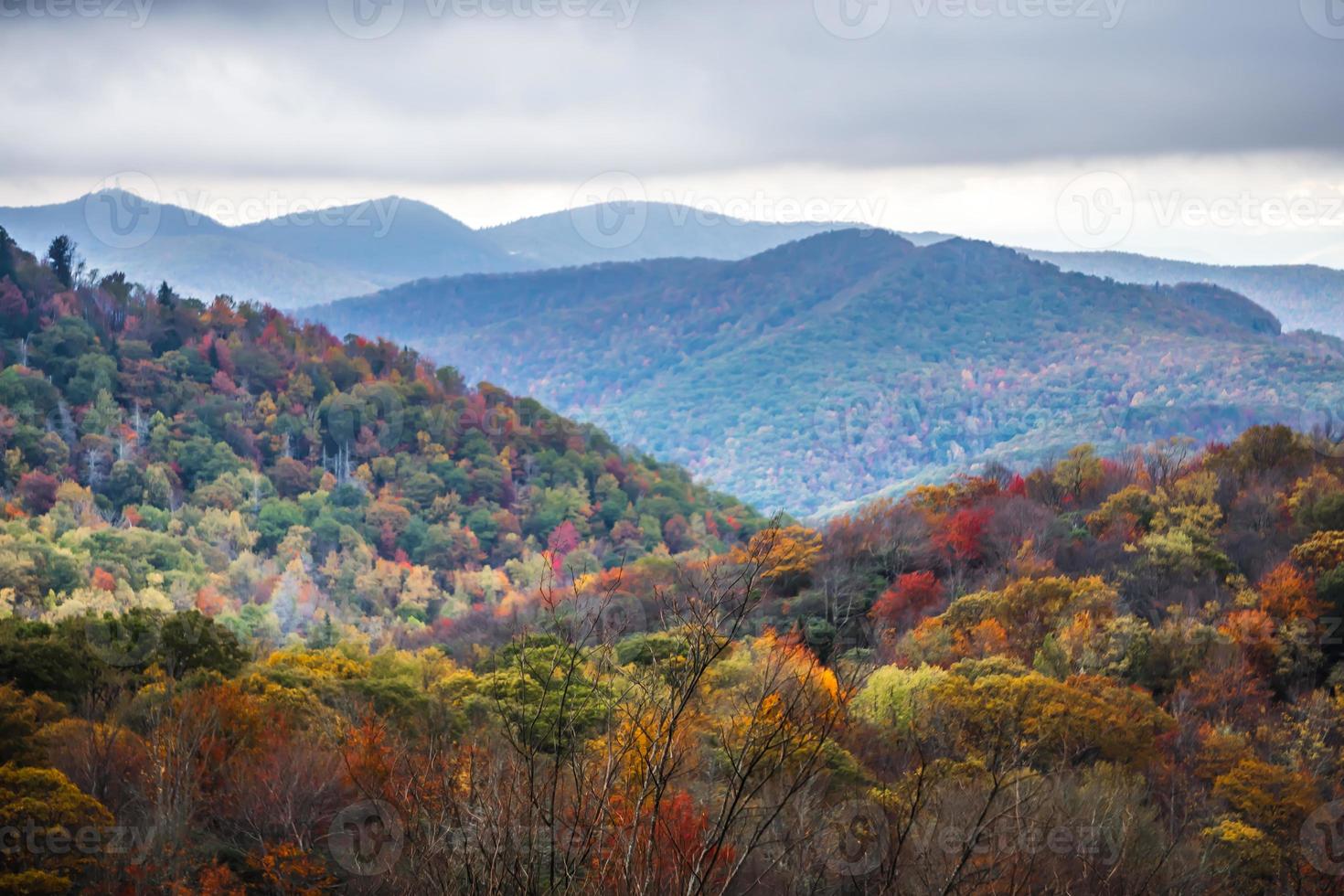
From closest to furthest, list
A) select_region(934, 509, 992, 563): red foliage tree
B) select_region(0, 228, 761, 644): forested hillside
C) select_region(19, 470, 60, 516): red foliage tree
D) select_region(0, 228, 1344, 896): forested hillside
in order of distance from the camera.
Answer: select_region(0, 228, 1344, 896): forested hillside < select_region(934, 509, 992, 563): red foliage tree < select_region(0, 228, 761, 644): forested hillside < select_region(19, 470, 60, 516): red foliage tree

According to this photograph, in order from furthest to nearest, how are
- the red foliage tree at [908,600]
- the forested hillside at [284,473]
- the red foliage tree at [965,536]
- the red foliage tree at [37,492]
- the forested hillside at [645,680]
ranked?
the red foliage tree at [37,492] → the forested hillside at [284,473] → the red foliage tree at [965,536] → the red foliage tree at [908,600] → the forested hillside at [645,680]

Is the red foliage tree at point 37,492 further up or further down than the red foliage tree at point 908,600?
further down

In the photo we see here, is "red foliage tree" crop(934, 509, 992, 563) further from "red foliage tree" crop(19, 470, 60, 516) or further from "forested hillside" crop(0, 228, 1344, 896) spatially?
"red foliage tree" crop(19, 470, 60, 516)

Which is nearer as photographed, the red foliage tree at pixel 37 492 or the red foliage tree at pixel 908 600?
the red foliage tree at pixel 908 600

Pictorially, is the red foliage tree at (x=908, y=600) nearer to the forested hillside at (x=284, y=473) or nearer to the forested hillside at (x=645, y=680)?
the forested hillside at (x=645, y=680)

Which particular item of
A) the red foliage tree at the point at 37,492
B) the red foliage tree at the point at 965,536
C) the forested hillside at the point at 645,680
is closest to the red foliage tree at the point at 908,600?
the forested hillside at the point at 645,680

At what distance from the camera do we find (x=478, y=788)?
751 centimetres

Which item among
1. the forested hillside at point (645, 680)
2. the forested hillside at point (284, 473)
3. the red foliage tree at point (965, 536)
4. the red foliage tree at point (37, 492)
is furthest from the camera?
the red foliage tree at point (37, 492)

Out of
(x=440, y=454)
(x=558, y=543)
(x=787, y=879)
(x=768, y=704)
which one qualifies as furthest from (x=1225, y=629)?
(x=440, y=454)

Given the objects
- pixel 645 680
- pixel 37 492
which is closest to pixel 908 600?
pixel 645 680

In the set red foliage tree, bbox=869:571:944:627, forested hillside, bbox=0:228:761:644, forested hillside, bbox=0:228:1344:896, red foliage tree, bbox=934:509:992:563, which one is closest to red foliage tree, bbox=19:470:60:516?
forested hillside, bbox=0:228:761:644

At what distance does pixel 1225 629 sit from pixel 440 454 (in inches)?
3090

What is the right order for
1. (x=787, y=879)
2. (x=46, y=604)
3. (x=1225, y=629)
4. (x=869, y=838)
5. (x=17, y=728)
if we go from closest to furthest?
1. (x=787, y=879)
2. (x=869, y=838)
3. (x=17, y=728)
4. (x=1225, y=629)
5. (x=46, y=604)

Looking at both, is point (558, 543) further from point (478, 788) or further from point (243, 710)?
point (478, 788)
